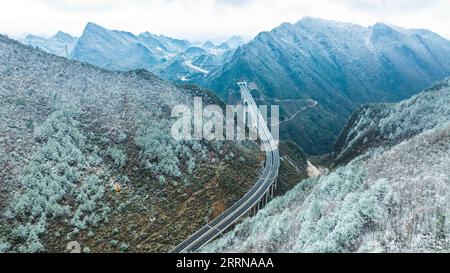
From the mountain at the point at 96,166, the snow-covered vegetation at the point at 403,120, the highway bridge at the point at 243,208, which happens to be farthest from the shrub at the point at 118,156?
the snow-covered vegetation at the point at 403,120

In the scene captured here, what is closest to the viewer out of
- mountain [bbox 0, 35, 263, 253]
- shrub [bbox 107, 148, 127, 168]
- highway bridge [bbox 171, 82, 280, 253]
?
mountain [bbox 0, 35, 263, 253]

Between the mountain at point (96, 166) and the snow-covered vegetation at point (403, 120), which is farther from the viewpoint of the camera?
the snow-covered vegetation at point (403, 120)

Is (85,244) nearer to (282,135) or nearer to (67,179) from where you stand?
(67,179)

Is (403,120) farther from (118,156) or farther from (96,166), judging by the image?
(96,166)

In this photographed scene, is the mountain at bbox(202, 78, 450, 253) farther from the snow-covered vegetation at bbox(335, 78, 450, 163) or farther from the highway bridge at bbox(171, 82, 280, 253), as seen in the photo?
the snow-covered vegetation at bbox(335, 78, 450, 163)

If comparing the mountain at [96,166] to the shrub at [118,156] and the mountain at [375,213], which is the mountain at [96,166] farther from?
the mountain at [375,213]
